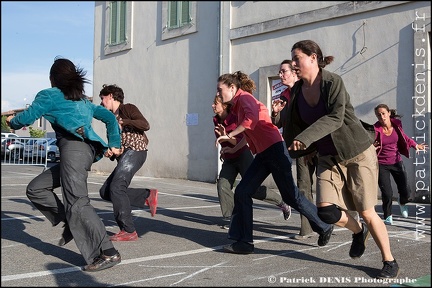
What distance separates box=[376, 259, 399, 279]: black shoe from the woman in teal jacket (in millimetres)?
2152

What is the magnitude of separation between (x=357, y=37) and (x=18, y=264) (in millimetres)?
9319

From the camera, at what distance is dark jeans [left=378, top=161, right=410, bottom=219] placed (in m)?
7.34

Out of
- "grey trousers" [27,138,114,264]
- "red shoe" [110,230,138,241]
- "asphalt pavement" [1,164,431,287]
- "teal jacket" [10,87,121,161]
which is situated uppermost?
"teal jacket" [10,87,121,161]

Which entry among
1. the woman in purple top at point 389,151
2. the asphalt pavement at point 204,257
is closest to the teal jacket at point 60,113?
the asphalt pavement at point 204,257

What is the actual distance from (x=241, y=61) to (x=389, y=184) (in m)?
8.17

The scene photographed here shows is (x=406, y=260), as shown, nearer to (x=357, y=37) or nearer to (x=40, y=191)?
(x=40, y=191)

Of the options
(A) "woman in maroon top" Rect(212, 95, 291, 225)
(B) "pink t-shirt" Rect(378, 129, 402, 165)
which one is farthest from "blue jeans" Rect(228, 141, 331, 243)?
(B) "pink t-shirt" Rect(378, 129, 402, 165)

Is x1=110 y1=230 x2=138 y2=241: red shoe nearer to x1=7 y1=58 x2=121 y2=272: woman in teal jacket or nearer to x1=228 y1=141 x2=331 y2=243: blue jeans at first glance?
x1=7 y1=58 x2=121 y2=272: woman in teal jacket

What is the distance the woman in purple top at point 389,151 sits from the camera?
7.33 meters

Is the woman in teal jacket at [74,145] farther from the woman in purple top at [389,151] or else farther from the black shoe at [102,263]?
the woman in purple top at [389,151]

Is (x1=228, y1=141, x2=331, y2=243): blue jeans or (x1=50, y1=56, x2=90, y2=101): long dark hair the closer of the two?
(x1=50, y1=56, x2=90, y2=101): long dark hair

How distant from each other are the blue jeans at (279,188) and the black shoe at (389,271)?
895 mm

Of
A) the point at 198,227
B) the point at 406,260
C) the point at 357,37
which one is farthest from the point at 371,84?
the point at 406,260

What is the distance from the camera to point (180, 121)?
16.7 metres
